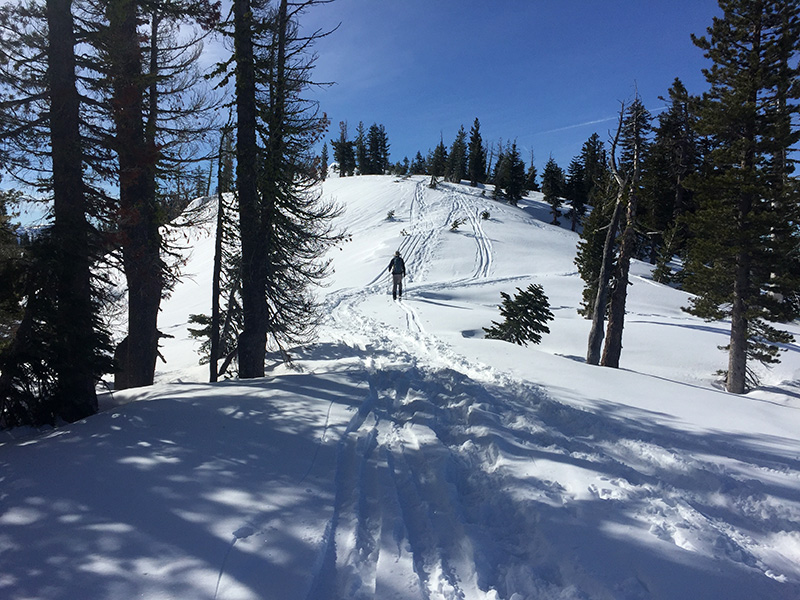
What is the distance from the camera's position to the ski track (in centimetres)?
261

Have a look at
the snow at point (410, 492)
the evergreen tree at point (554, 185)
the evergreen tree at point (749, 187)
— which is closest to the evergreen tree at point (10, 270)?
the snow at point (410, 492)

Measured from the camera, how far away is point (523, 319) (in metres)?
13.8

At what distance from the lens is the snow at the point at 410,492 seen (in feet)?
8.26

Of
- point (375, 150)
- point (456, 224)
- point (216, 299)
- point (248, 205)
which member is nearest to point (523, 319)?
point (216, 299)

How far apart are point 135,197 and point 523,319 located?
11.4 m

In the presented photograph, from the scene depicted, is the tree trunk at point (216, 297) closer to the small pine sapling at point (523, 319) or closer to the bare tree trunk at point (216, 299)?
the bare tree trunk at point (216, 299)

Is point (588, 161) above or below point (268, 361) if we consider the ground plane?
above

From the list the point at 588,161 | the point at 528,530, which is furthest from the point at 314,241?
the point at 588,161

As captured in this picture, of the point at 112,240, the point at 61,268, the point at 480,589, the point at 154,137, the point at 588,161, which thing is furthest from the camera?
the point at 588,161

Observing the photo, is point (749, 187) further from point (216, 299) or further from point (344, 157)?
point (344, 157)

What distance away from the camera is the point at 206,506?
308cm

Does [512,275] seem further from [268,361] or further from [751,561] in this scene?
[751,561]

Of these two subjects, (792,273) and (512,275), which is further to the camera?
(512,275)

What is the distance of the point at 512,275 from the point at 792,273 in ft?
52.1
